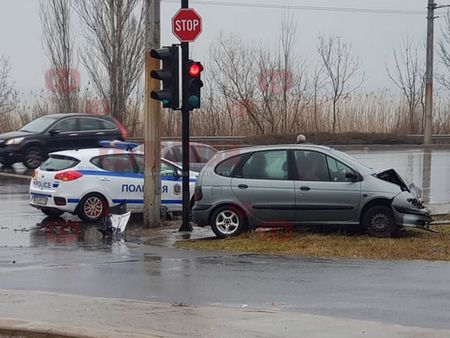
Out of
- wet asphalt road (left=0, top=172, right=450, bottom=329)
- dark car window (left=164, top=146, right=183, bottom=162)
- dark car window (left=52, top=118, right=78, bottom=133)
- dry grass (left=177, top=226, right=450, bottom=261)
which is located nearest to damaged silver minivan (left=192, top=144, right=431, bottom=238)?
dry grass (left=177, top=226, right=450, bottom=261)

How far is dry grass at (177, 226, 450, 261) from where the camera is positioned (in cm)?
1251

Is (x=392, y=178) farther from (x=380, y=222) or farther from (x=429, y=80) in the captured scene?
(x=429, y=80)

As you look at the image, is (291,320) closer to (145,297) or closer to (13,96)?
(145,297)

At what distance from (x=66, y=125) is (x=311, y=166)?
45.6ft

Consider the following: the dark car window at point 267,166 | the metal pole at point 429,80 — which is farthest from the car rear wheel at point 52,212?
the metal pole at point 429,80

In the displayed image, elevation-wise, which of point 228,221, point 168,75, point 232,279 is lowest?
point 232,279

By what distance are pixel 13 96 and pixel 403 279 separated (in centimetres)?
3677

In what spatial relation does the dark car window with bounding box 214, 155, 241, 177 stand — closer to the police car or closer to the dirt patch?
the police car

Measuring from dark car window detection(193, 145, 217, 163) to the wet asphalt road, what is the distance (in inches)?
251

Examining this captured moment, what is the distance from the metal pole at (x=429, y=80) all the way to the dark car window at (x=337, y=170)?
93.2 ft

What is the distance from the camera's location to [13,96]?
1740 inches

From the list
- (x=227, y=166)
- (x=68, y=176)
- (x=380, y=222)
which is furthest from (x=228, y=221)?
(x=68, y=176)

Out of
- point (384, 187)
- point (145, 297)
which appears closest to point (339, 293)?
point (145, 297)

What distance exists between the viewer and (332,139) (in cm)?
4019
